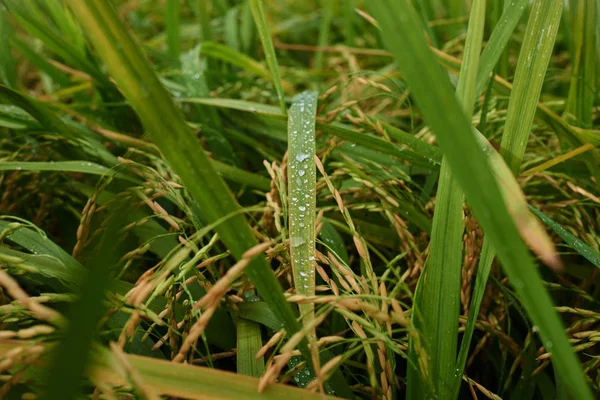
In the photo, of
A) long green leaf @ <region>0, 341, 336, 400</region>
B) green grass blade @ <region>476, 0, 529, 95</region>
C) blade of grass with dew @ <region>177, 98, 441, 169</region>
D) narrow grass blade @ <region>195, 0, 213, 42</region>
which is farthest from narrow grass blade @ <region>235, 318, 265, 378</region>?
narrow grass blade @ <region>195, 0, 213, 42</region>

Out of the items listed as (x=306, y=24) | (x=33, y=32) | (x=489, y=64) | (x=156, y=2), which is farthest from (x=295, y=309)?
(x=156, y=2)

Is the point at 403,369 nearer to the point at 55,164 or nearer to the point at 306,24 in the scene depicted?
the point at 55,164

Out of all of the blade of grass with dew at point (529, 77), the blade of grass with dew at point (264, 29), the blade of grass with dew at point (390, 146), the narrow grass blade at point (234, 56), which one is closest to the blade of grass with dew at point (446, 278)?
the blade of grass with dew at point (529, 77)

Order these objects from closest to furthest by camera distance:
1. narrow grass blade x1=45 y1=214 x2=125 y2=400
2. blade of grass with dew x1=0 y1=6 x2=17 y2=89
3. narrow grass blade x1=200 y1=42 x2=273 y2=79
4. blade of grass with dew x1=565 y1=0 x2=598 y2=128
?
narrow grass blade x1=45 y1=214 x2=125 y2=400
blade of grass with dew x1=565 y1=0 x2=598 y2=128
blade of grass with dew x1=0 y1=6 x2=17 y2=89
narrow grass blade x1=200 y1=42 x2=273 y2=79

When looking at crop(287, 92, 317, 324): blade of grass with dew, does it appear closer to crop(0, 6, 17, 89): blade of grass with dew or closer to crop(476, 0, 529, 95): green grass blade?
crop(476, 0, 529, 95): green grass blade

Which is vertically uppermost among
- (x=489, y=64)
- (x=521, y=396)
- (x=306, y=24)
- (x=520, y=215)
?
(x=306, y=24)
